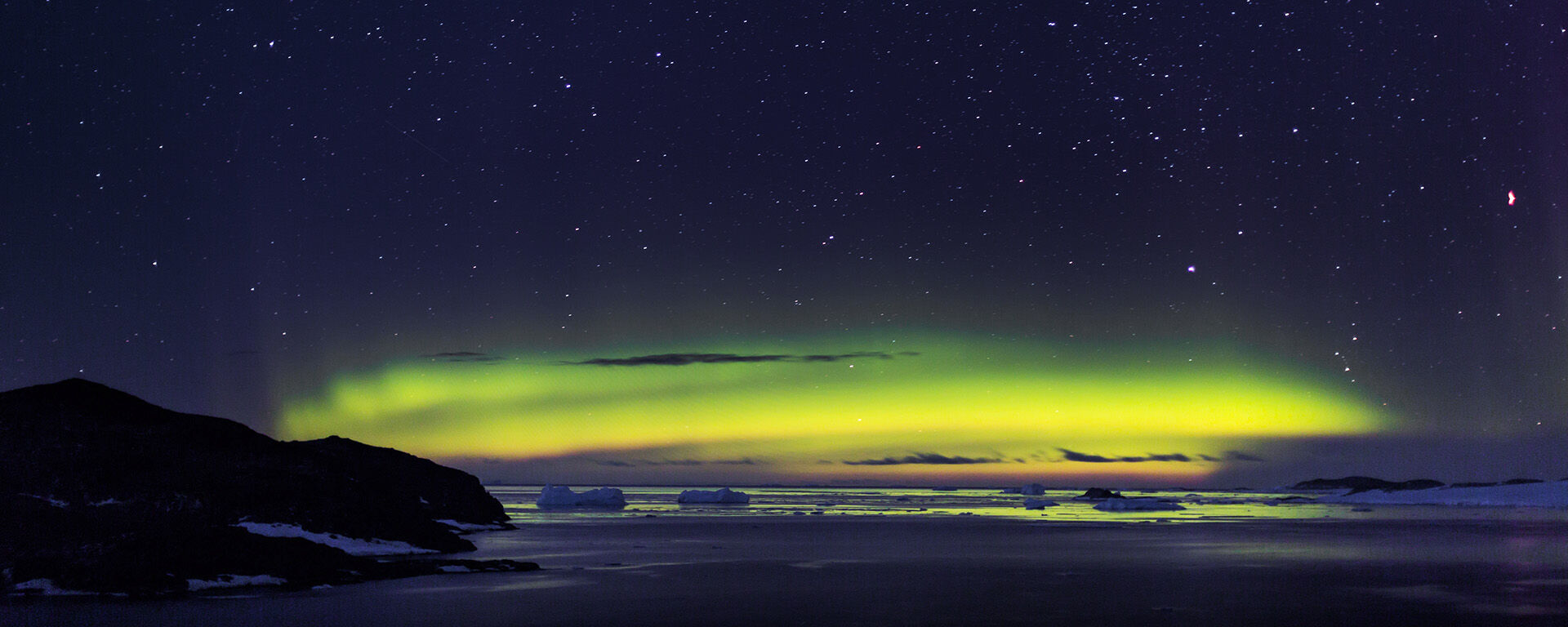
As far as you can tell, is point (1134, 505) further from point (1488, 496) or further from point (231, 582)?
point (231, 582)

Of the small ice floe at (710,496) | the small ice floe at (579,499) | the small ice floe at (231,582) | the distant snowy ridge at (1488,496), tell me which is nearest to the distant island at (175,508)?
the small ice floe at (231,582)

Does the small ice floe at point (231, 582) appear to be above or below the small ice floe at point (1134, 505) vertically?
below

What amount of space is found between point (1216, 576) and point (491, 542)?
21.8 metres

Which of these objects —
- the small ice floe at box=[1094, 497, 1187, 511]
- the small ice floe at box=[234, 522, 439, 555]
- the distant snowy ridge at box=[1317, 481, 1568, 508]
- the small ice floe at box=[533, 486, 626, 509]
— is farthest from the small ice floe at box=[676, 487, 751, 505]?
the small ice floe at box=[234, 522, 439, 555]

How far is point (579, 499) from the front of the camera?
79.9m

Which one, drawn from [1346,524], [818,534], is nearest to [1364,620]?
[818,534]

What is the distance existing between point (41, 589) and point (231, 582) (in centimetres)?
290

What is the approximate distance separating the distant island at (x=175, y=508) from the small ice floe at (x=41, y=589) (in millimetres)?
38

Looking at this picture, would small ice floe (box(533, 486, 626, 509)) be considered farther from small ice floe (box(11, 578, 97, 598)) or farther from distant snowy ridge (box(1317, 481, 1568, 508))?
distant snowy ridge (box(1317, 481, 1568, 508))

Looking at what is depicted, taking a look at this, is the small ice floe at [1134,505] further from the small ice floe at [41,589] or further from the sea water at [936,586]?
the small ice floe at [41,589]

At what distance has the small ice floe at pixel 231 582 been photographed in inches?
830

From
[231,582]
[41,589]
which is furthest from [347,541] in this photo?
[41,589]

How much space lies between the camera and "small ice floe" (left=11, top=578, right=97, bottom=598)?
20.2m

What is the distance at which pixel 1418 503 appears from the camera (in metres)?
102
